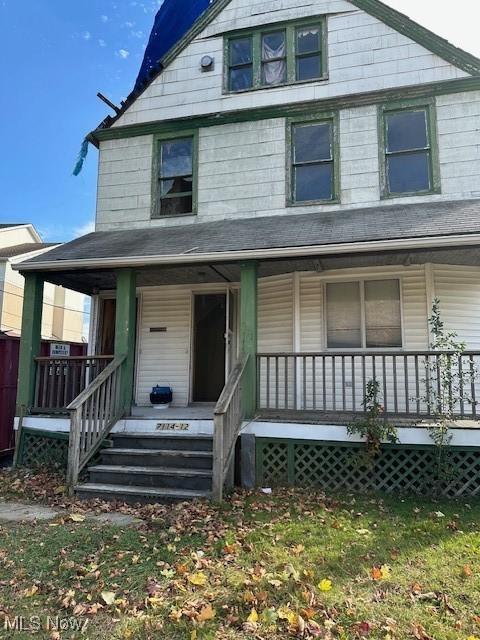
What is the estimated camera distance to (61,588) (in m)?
3.61

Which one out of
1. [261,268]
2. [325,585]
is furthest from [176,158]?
[325,585]

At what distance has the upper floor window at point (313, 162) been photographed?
28.8ft

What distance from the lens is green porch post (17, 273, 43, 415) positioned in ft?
26.0

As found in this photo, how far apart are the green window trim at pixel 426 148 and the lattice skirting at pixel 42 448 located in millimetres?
7166

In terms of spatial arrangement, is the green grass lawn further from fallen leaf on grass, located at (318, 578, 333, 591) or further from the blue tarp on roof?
the blue tarp on roof

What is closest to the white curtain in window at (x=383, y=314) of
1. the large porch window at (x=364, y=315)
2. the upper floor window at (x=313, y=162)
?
the large porch window at (x=364, y=315)

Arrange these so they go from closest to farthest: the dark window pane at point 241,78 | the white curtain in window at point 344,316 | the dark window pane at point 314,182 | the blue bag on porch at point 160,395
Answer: the white curtain in window at point 344,316, the dark window pane at point 314,182, the blue bag on porch at point 160,395, the dark window pane at point 241,78

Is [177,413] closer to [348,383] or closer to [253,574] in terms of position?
[348,383]

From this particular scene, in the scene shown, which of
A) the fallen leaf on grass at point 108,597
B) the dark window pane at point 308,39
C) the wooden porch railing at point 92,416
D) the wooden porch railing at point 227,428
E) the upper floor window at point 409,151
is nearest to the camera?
the fallen leaf on grass at point 108,597

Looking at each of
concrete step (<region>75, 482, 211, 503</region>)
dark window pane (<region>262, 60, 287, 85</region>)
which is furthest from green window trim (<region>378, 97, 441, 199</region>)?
concrete step (<region>75, 482, 211, 503</region>)

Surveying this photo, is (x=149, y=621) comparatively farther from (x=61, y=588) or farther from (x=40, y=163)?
(x=40, y=163)

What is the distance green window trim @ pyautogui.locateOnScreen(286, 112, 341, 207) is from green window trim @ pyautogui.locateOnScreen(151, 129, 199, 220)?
1936mm

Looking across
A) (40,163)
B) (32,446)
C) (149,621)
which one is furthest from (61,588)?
(40,163)

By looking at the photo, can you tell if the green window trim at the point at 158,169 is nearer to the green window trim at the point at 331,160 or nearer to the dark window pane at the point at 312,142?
the green window trim at the point at 331,160
